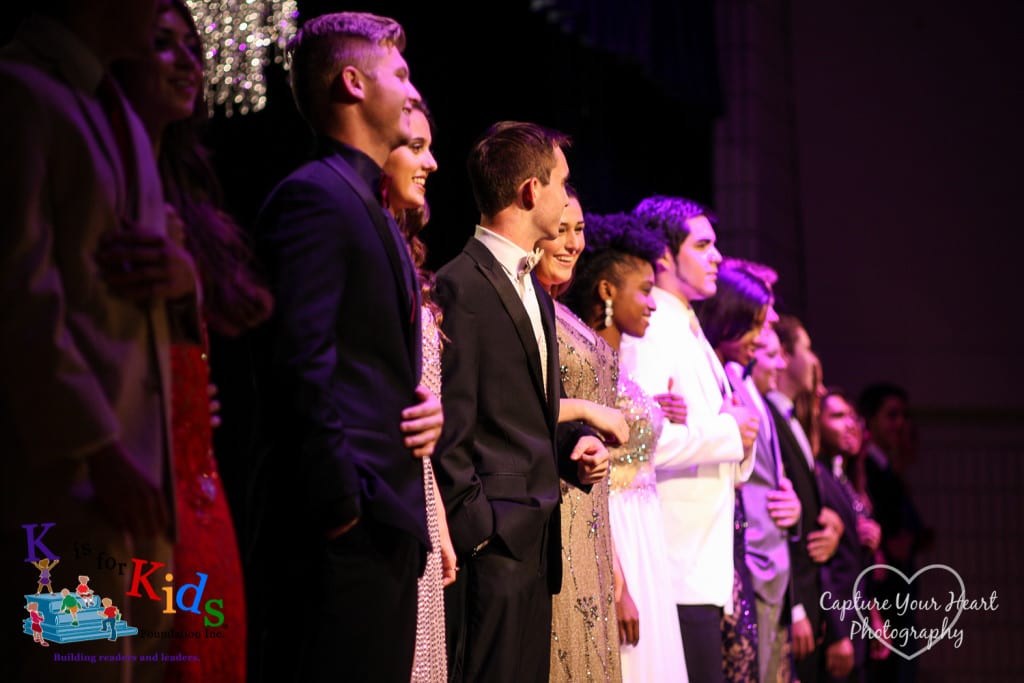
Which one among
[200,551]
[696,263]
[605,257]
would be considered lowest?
[200,551]

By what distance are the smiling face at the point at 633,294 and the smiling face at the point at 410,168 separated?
1.09 m

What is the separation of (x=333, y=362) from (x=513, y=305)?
3.26 ft

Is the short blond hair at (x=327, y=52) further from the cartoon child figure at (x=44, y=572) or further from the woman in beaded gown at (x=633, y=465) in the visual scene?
the woman in beaded gown at (x=633, y=465)

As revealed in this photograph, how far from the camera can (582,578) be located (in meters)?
3.16

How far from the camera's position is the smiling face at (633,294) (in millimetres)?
3773

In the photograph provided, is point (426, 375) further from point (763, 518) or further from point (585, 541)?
point (763, 518)

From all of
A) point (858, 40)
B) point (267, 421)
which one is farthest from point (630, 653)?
point (858, 40)

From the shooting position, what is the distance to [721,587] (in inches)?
152

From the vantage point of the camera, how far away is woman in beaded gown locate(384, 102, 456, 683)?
2426mm

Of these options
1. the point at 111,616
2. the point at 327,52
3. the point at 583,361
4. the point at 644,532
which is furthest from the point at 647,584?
the point at 111,616

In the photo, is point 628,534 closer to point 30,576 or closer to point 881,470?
point 30,576

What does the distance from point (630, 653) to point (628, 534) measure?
341 millimetres

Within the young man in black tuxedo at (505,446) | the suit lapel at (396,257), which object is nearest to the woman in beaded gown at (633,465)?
the young man in black tuxedo at (505,446)

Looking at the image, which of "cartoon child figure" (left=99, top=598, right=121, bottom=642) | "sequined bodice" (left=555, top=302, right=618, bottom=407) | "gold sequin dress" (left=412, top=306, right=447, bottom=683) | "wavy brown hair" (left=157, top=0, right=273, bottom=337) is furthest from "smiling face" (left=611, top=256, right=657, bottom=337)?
"cartoon child figure" (left=99, top=598, right=121, bottom=642)
